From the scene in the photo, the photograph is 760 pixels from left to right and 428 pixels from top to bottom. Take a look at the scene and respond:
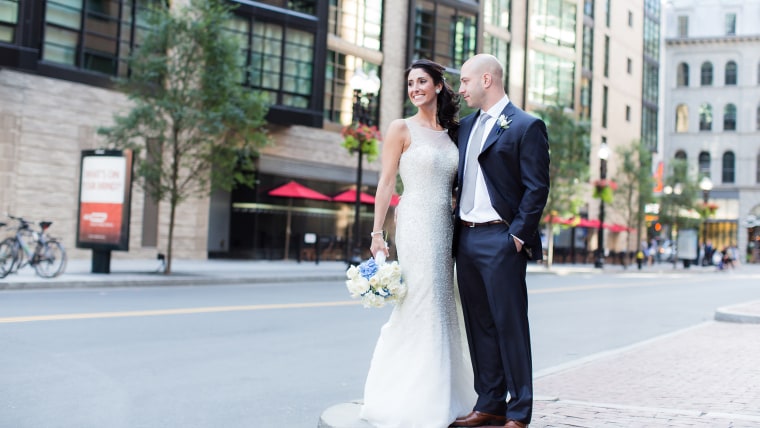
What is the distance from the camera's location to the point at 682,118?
79312mm

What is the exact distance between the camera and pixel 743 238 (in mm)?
76125

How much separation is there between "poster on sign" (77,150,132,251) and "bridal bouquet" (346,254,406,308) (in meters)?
15.6

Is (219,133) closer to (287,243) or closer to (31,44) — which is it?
(31,44)

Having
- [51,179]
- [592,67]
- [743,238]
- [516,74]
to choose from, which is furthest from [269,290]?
[743,238]

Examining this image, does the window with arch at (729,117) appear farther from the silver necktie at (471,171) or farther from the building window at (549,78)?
the silver necktie at (471,171)

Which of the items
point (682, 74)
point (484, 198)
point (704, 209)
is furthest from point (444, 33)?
point (682, 74)

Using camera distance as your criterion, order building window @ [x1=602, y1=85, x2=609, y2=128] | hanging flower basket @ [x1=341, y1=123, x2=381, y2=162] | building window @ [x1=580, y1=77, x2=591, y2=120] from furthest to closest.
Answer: building window @ [x1=602, y1=85, x2=609, y2=128], building window @ [x1=580, y1=77, x2=591, y2=120], hanging flower basket @ [x1=341, y1=123, x2=381, y2=162]

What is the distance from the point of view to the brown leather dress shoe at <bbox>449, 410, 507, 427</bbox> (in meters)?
4.50

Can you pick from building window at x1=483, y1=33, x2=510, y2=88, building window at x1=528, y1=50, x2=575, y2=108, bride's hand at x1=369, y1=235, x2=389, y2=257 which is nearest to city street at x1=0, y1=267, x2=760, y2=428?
bride's hand at x1=369, y1=235, x2=389, y2=257

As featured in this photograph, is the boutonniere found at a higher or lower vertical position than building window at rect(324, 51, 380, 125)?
lower

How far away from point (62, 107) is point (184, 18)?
6041mm

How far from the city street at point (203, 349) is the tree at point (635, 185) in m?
34.9

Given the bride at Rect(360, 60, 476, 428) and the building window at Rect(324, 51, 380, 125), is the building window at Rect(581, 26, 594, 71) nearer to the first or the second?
the building window at Rect(324, 51, 380, 125)

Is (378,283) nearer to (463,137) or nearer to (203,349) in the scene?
(463,137)
